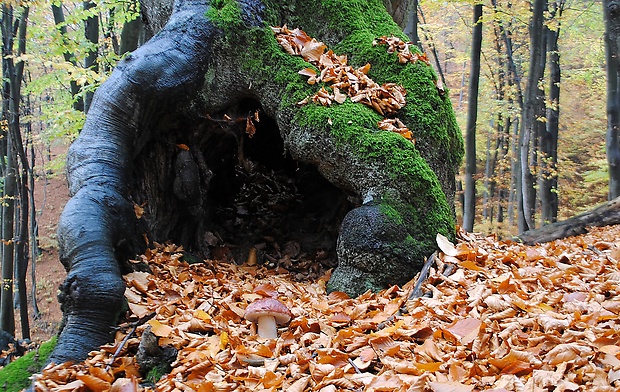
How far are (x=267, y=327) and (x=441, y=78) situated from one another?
1485 centimetres

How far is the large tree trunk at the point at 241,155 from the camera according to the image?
332cm

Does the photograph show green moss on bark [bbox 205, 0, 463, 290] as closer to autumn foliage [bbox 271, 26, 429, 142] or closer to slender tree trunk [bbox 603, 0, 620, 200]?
autumn foliage [bbox 271, 26, 429, 142]

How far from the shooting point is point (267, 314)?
8.71ft

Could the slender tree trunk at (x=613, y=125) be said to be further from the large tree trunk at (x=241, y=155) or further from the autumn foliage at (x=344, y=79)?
the autumn foliage at (x=344, y=79)

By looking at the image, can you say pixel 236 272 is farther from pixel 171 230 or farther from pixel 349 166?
pixel 349 166

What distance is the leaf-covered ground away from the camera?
1866mm

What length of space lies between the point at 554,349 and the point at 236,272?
2.94 meters

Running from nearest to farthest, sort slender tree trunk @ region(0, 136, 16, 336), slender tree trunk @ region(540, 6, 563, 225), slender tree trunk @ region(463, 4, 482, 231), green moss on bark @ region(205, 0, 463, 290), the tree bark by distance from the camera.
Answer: green moss on bark @ region(205, 0, 463, 290) → the tree bark → slender tree trunk @ region(0, 136, 16, 336) → slender tree trunk @ region(463, 4, 482, 231) → slender tree trunk @ region(540, 6, 563, 225)

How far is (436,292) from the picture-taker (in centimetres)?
300

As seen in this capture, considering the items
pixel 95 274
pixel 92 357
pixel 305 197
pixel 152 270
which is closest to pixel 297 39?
pixel 305 197

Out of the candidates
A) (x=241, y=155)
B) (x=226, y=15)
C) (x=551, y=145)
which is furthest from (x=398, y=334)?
(x=551, y=145)

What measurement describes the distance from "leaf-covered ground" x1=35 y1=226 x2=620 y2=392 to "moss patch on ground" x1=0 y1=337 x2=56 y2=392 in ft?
1.37

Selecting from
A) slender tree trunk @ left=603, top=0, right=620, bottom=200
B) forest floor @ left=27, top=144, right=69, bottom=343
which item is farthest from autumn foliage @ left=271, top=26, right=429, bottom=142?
forest floor @ left=27, top=144, right=69, bottom=343

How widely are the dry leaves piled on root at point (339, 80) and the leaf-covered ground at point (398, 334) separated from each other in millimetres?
1439
